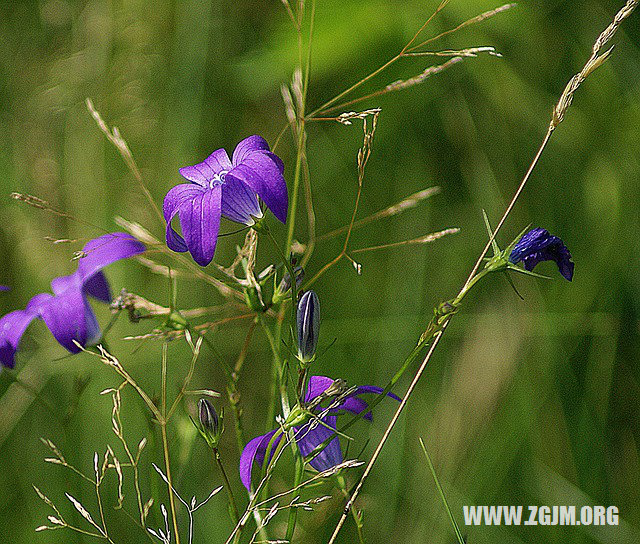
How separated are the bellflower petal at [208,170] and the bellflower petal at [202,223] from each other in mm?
61

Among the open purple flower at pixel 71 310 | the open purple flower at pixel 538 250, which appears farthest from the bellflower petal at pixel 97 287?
the open purple flower at pixel 538 250

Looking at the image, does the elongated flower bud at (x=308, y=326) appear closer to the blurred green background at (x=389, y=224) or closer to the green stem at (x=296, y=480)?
the green stem at (x=296, y=480)

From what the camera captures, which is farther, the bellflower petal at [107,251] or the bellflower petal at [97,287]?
the bellflower petal at [97,287]

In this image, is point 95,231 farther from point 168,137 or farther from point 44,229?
point 168,137

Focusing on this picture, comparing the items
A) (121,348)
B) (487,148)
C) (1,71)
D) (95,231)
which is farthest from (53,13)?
(487,148)

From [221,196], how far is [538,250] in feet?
1.15

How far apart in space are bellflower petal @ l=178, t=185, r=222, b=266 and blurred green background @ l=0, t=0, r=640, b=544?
0.93m

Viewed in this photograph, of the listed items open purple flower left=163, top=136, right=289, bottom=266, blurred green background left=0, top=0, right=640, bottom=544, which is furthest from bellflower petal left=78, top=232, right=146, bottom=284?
blurred green background left=0, top=0, right=640, bottom=544

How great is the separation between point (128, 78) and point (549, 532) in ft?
5.62

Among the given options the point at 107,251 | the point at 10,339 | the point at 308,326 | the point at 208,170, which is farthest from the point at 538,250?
the point at 10,339

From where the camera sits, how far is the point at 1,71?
246 cm

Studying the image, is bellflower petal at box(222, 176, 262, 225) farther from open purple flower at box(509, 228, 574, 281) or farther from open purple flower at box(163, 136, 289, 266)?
open purple flower at box(509, 228, 574, 281)

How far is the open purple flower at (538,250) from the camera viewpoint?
0.84 m

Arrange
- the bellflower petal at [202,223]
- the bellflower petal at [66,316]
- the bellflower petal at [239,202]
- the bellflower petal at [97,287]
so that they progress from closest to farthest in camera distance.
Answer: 1. the bellflower petal at [202,223]
2. the bellflower petal at [239,202]
3. the bellflower petal at [66,316]
4. the bellflower petal at [97,287]
